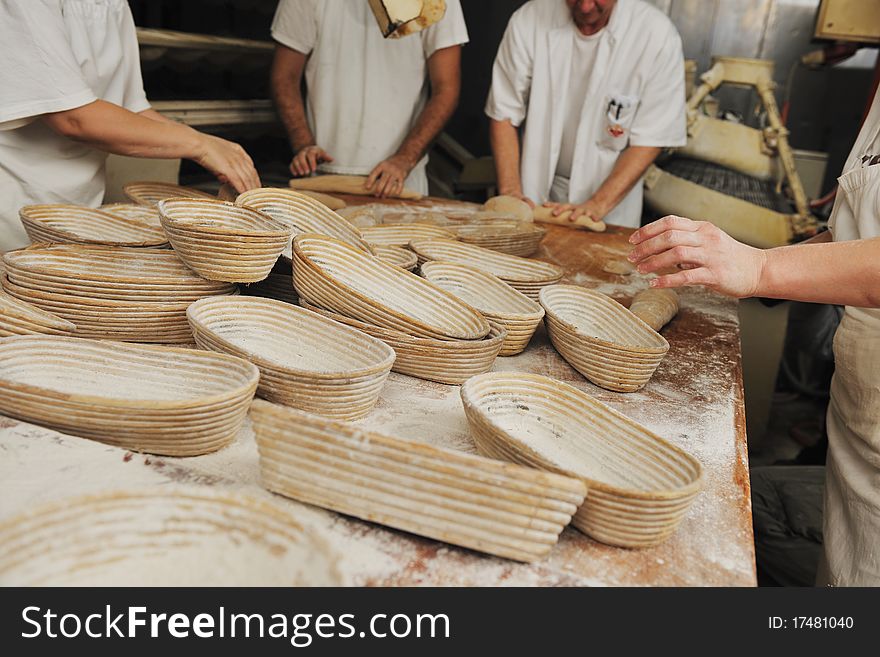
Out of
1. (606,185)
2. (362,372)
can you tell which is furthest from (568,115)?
(362,372)

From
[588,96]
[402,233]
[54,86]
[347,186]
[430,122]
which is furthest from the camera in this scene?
[430,122]

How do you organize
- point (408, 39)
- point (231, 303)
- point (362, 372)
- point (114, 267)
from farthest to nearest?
point (408, 39) < point (114, 267) < point (231, 303) < point (362, 372)

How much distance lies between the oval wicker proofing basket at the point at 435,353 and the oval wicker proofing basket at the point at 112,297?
21 centimetres

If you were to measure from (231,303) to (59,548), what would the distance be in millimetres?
573

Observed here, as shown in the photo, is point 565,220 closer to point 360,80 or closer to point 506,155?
point 506,155

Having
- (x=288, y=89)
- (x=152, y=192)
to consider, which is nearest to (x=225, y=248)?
(x=152, y=192)

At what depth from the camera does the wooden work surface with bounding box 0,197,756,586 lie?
78 cm

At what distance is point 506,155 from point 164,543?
244 cm

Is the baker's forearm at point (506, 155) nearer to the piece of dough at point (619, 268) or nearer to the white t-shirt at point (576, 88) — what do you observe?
the white t-shirt at point (576, 88)

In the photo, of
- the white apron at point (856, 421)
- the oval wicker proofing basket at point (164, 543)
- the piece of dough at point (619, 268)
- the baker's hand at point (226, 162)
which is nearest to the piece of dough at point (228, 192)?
the baker's hand at point (226, 162)

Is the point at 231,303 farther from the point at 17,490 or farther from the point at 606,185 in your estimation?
the point at 606,185

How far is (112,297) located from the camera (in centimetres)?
118

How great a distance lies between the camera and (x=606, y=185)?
9.07ft

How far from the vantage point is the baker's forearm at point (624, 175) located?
274 cm
